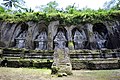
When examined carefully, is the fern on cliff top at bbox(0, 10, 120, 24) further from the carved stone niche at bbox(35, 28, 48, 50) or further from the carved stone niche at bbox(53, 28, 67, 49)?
the carved stone niche at bbox(35, 28, 48, 50)

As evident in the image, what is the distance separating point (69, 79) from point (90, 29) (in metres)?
14.6

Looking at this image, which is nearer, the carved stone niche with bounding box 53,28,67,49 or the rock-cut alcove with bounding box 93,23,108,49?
the carved stone niche with bounding box 53,28,67,49

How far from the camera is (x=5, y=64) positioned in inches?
435

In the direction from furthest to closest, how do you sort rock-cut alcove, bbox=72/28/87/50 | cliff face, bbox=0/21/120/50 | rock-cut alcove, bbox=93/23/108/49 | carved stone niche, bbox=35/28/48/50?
rock-cut alcove, bbox=93/23/108/49, rock-cut alcove, bbox=72/28/87/50, carved stone niche, bbox=35/28/48/50, cliff face, bbox=0/21/120/50

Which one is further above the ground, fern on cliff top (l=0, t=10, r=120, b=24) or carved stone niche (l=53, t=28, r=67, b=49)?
fern on cliff top (l=0, t=10, r=120, b=24)

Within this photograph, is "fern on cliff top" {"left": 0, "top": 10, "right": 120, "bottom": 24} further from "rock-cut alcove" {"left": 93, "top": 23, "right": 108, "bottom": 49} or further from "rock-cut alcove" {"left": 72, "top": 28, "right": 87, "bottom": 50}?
"rock-cut alcove" {"left": 72, "top": 28, "right": 87, "bottom": 50}

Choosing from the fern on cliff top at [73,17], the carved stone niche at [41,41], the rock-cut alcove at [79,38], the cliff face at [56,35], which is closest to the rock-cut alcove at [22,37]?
the cliff face at [56,35]

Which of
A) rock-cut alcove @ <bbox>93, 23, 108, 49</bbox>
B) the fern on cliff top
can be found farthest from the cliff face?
the fern on cliff top

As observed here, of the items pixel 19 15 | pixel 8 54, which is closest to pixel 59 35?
pixel 19 15

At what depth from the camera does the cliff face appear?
798 inches

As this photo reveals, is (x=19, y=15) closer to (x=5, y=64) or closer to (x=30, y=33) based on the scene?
(x=30, y=33)

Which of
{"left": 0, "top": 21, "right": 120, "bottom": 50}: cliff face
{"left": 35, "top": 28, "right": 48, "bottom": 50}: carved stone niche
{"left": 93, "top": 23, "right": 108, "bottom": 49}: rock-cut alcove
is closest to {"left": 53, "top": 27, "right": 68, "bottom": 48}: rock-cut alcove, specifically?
{"left": 0, "top": 21, "right": 120, "bottom": 50}: cliff face

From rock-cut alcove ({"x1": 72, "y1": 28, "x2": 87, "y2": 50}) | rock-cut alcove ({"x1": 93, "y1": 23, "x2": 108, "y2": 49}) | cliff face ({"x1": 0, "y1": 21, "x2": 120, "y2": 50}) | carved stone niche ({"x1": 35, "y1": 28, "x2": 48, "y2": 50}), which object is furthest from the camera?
rock-cut alcove ({"x1": 93, "y1": 23, "x2": 108, "y2": 49})

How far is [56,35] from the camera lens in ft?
69.6
